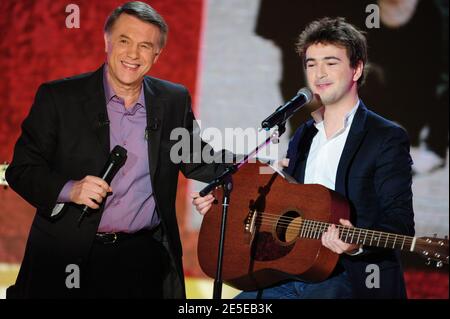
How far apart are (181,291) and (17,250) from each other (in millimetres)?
2974

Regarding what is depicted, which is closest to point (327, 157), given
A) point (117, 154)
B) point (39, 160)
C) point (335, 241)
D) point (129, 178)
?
point (335, 241)

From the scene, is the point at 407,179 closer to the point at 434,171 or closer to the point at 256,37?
the point at 434,171

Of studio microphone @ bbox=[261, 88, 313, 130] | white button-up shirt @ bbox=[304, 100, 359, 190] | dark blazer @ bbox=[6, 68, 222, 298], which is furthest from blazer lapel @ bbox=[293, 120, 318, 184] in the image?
dark blazer @ bbox=[6, 68, 222, 298]

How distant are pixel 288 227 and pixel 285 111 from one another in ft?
2.49

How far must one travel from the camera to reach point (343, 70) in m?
3.40

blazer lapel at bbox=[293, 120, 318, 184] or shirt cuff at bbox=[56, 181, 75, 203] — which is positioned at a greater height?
blazer lapel at bbox=[293, 120, 318, 184]

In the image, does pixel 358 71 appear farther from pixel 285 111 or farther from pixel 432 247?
pixel 432 247

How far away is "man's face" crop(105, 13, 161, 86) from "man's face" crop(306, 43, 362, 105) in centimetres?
89

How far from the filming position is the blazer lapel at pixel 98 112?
10.4ft

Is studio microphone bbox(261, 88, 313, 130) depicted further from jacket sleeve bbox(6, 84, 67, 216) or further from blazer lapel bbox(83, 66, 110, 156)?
jacket sleeve bbox(6, 84, 67, 216)

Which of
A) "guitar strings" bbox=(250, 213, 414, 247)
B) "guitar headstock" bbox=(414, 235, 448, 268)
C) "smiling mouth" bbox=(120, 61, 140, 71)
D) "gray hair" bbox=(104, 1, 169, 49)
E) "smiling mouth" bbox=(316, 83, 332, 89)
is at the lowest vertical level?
"guitar headstock" bbox=(414, 235, 448, 268)

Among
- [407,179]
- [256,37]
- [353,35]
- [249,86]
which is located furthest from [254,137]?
[407,179]

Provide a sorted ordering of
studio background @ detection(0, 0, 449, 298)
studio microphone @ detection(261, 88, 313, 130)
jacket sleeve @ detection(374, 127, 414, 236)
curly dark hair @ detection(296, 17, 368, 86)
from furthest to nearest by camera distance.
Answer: studio background @ detection(0, 0, 449, 298), curly dark hair @ detection(296, 17, 368, 86), jacket sleeve @ detection(374, 127, 414, 236), studio microphone @ detection(261, 88, 313, 130)

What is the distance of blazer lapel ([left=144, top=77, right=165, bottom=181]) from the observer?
3.26 meters
